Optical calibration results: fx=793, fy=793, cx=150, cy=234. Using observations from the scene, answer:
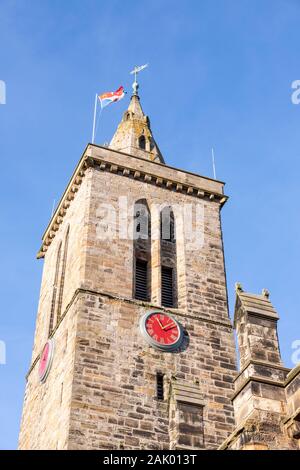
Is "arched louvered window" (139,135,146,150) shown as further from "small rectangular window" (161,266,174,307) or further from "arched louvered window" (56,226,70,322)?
"small rectangular window" (161,266,174,307)

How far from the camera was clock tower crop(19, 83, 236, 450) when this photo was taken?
2077 centimetres

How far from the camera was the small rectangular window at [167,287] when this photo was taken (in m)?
24.9

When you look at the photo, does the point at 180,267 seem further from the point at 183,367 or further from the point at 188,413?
the point at 188,413

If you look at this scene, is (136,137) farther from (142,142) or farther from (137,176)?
(137,176)

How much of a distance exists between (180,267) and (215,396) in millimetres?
4948

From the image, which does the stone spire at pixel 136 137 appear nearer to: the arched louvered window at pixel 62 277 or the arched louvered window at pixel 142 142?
the arched louvered window at pixel 142 142

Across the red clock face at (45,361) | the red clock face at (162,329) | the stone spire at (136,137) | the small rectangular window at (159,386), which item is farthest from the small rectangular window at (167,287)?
the stone spire at (136,137)

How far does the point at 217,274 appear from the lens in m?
26.2

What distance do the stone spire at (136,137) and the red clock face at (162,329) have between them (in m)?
7.45

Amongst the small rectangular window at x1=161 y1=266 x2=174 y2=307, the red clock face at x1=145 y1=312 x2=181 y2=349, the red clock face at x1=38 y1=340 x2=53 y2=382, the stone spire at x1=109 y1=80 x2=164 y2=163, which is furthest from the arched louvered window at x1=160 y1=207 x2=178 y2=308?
the red clock face at x1=38 y1=340 x2=53 y2=382

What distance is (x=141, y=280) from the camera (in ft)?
82.8
